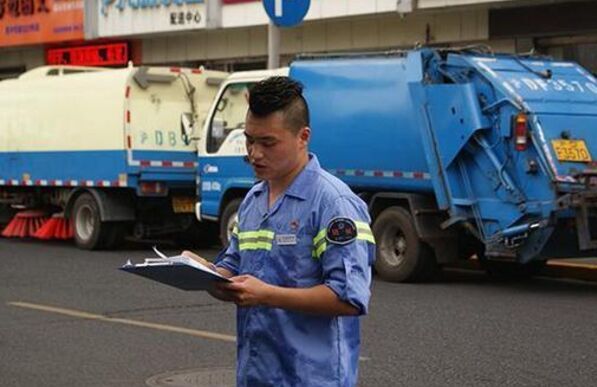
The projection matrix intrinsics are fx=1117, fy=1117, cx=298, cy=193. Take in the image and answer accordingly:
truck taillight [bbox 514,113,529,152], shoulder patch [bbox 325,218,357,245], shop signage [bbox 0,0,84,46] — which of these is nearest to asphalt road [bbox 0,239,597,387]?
truck taillight [bbox 514,113,529,152]

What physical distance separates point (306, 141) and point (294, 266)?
0.40 m

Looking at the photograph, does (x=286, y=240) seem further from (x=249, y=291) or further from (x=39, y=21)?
(x=39, y=21)

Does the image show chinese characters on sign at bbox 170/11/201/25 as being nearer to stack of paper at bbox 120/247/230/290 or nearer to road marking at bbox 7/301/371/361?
road marking at bbox 7/301/371/361

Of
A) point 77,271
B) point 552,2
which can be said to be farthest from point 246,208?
point 552,2

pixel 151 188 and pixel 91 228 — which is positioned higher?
pixel 151 188

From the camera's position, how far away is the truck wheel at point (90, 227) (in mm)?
17219

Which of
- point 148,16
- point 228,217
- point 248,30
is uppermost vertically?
point 148,16

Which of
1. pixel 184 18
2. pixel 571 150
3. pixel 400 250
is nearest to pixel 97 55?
pixel 184 18

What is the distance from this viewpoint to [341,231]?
3.43 m

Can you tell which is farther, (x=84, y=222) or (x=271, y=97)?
(x=84, y=222)

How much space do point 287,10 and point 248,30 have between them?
1129 cm

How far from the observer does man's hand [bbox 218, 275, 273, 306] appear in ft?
11.1

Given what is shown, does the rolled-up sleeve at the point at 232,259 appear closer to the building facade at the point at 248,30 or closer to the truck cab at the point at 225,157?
the truck cab at the point at 225,157

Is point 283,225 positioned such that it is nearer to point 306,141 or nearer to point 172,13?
point 306,141
